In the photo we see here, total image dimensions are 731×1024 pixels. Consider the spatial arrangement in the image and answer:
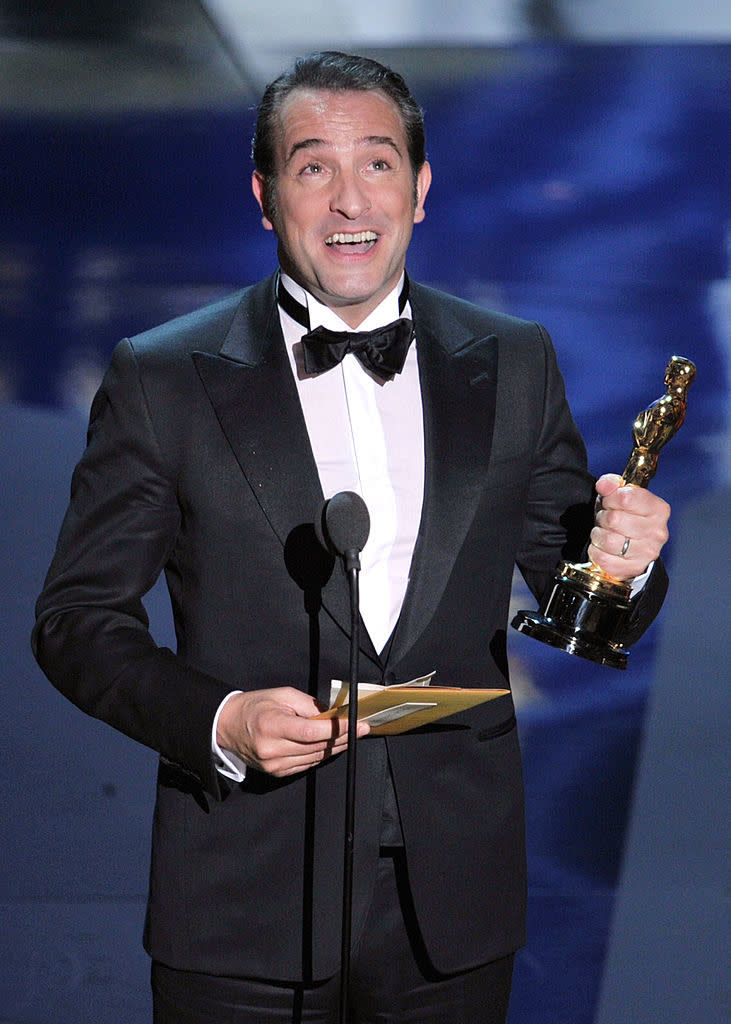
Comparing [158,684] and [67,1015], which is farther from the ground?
[158,684]

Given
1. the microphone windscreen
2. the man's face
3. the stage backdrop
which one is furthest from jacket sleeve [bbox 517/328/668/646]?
the stage backdrop

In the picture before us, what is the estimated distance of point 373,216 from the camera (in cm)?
180

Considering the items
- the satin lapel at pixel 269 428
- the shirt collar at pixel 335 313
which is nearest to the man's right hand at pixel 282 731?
the satin lapel at pixel 269 428

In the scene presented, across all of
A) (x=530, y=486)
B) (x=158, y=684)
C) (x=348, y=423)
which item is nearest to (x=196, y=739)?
(x=158, y=684)

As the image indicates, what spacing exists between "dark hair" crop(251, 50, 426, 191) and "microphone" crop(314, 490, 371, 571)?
64cm

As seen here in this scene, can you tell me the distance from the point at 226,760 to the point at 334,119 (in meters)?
0.82

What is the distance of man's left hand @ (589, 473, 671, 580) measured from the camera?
Result: 168 cm

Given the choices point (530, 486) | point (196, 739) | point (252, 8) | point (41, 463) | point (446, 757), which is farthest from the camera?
point (41, 463)

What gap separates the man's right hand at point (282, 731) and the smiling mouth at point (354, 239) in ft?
1.98

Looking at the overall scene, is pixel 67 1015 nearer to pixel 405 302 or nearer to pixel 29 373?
pixel 29 373

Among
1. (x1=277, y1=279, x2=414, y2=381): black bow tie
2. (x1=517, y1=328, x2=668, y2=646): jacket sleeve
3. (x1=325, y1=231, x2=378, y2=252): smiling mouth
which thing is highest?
(x1=325, y1=231, x2=378, y2=252): smiling mouth

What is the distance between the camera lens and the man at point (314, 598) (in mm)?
1713

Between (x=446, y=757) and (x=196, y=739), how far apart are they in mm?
340

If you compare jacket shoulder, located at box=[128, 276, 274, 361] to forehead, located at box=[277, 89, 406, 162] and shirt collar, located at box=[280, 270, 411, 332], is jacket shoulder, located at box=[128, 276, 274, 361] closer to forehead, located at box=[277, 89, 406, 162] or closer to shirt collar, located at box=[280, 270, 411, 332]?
shirt collar, located at box=[280, 270, 411, 332]
